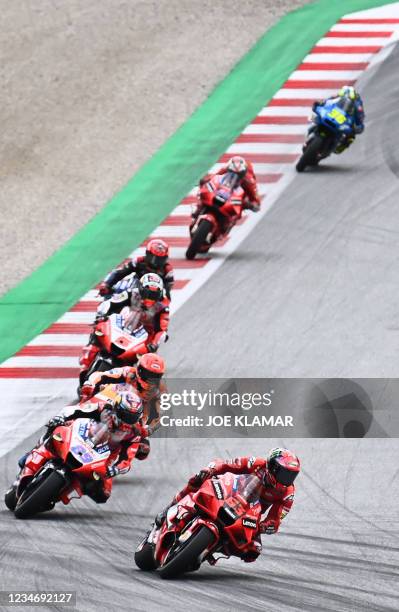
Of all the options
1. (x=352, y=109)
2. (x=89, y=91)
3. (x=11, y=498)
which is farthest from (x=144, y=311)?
(x=89, y=91)

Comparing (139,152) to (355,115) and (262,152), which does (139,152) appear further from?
(355,115)

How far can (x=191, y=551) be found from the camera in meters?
11.7

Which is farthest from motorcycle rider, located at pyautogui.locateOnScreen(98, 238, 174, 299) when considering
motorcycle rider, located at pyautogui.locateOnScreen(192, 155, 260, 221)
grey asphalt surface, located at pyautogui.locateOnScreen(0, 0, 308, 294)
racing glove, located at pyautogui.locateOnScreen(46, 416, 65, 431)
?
racing glove, located at pyautogui.locateOnScreen(46, 416, 65, 431)

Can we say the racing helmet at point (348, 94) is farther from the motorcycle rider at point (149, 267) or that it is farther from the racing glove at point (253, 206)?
the motorcycle rider at point (149, 267)

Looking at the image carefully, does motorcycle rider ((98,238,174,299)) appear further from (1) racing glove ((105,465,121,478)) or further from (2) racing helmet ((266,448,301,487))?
(2) racing helmet ((266,448,301,487))

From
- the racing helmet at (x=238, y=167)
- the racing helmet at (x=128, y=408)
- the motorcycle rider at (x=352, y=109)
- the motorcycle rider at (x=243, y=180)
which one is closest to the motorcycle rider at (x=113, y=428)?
the racing helmet at (x=128, y=408)

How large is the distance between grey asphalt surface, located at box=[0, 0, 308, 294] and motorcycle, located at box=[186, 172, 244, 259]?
2.59 meters

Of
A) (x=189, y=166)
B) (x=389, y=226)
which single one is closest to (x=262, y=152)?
(x=189, y=166)

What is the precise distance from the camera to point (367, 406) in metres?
16.9

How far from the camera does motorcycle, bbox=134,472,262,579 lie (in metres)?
11.7

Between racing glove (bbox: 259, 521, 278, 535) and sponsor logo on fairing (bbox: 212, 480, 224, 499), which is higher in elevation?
sponsor logo on fairing (bbox: 212, 480, 224, 499)

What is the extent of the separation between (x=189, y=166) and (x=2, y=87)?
210 inches

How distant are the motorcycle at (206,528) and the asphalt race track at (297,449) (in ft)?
0.74

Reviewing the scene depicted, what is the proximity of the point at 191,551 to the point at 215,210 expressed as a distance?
397 inches
